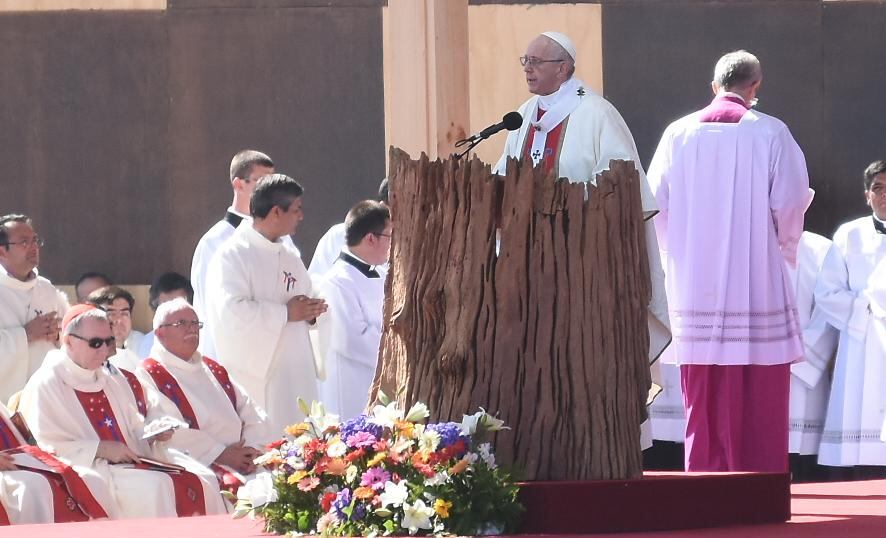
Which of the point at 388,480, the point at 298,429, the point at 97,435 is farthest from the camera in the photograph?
the point at 97,435

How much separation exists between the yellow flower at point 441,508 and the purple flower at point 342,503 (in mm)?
278

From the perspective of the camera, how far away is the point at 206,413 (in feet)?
28.3

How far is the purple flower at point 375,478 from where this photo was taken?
5.39 metres

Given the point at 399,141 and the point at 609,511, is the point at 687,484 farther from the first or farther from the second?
the point at 399,141

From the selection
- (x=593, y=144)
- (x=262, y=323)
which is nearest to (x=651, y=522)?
(x=593, y=144)

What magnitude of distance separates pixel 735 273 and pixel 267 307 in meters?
2.32

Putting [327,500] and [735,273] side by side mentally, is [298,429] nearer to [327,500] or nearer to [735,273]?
[327,500]

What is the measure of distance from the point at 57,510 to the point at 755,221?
130 inches

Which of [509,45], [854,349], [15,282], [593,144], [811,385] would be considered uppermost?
[509,45]

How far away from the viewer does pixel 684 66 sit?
36.4 feet

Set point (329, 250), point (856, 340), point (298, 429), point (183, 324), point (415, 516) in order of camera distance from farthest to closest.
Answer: point (329, 250), point (856, 340), point (183, 324), point (298, 429), point (415, 516)

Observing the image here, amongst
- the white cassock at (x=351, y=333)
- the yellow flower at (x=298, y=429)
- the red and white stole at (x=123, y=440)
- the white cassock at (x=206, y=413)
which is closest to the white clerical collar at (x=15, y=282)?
the white cassock at (x=206, y=413)

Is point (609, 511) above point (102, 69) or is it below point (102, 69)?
below

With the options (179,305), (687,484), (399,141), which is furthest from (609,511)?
(179,305)
